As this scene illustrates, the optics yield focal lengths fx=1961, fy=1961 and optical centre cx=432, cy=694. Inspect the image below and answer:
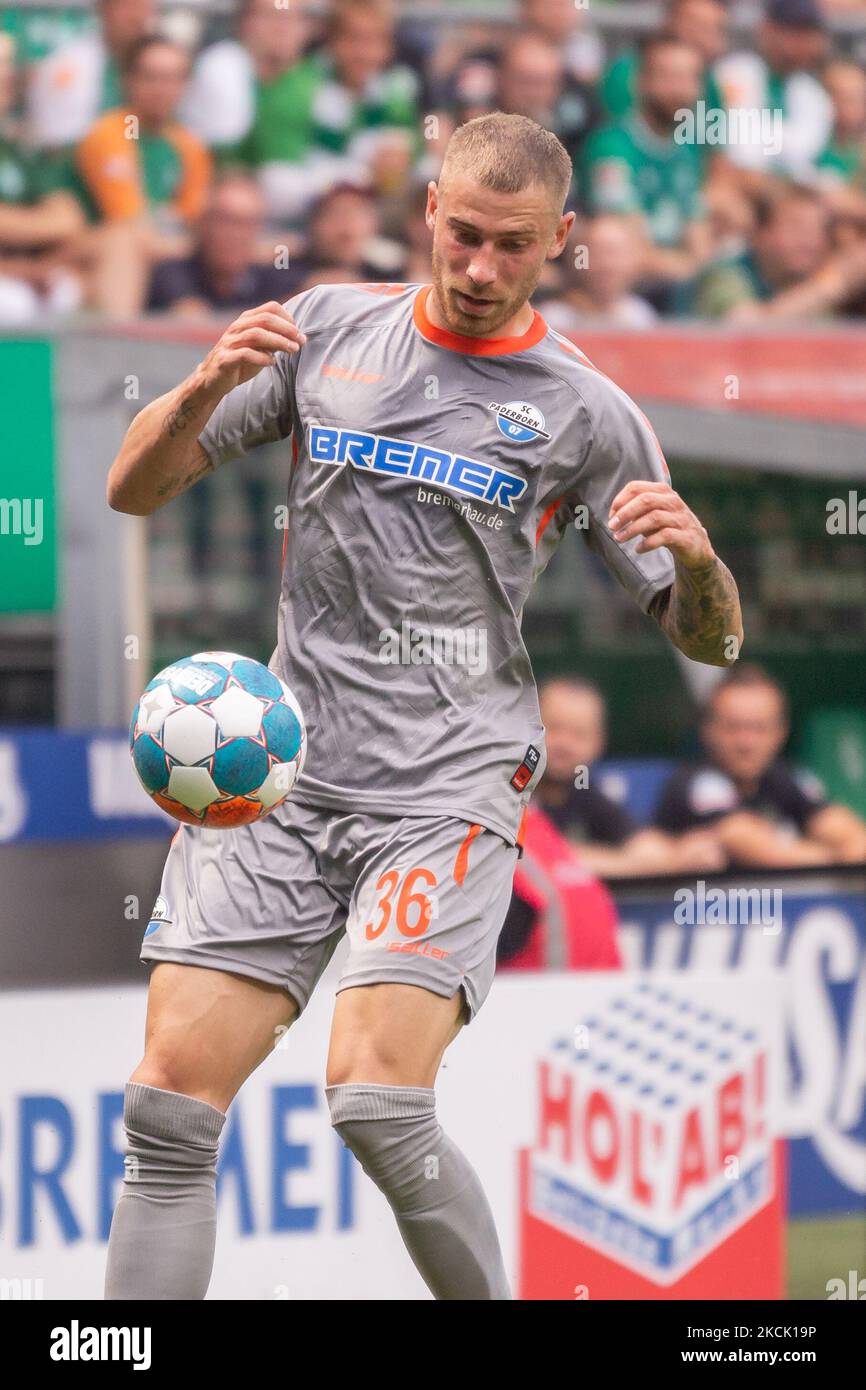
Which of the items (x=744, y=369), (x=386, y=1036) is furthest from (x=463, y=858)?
(x=744, y=369)

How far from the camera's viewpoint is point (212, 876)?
372 centimetres

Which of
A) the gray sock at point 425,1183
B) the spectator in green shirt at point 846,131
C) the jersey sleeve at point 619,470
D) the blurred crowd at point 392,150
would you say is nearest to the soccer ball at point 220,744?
the gray sock at point 425,1183

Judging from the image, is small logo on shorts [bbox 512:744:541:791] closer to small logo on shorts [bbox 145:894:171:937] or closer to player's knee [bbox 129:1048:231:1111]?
small logo on shorts [bbox 145:894:171:937]

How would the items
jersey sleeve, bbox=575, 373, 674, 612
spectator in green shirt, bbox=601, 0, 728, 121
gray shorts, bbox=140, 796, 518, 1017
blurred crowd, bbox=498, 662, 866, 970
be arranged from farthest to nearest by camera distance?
spectator in green shirt, bbox=601, 0, 728, 121, blurred crowd, bbox=498, 662, 866, 970, jersey sleeve, bbox=575, 373, 674, 612, gray shorts, bbox=140, 796, 518, 1017

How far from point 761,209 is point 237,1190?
18.2 feet

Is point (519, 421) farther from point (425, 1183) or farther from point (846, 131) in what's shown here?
point (846, 131)

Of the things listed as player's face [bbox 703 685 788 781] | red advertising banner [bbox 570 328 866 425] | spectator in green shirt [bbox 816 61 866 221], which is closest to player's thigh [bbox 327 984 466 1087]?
player's face [bbox 703 685 788 781]

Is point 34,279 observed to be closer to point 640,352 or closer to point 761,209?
point 640,352

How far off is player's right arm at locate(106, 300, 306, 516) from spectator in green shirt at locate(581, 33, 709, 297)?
16.8 feet

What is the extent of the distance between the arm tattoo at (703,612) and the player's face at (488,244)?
61 cm

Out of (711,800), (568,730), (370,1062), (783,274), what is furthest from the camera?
(783,274)

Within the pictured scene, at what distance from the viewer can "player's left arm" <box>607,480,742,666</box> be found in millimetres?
3449

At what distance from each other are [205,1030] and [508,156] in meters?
1.67

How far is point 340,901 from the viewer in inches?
147
